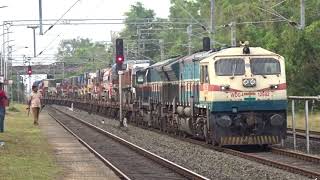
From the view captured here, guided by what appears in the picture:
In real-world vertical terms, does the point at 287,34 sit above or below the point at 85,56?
below

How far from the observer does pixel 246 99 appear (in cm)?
2053

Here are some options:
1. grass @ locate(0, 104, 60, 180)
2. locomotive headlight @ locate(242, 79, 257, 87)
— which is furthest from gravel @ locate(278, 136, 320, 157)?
grass @ locate(0, 104, 60, 180)

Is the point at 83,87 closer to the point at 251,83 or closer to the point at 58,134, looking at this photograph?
the point at 58,134

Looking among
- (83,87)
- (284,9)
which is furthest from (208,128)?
(83,87)

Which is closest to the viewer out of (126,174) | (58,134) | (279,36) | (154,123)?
(126,174)

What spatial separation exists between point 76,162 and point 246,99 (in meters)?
5.61

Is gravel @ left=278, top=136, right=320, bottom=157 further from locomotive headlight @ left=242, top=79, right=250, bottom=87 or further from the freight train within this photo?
locomotive headlight @ left=242, top=79, right=250, bottom=87

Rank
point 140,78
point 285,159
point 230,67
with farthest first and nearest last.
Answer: point 140,78 → point 230,67 → point 285,159

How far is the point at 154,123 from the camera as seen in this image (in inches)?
1325

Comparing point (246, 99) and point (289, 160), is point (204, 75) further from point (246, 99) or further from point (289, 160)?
point (289, 160)

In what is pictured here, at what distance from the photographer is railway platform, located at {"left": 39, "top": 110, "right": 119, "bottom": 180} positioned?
15.6 meters

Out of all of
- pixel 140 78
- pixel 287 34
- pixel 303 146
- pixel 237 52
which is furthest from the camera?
pixel 287 34

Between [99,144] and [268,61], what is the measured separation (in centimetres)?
795

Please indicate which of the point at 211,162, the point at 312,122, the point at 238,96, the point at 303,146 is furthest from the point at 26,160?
the point at 312,122
